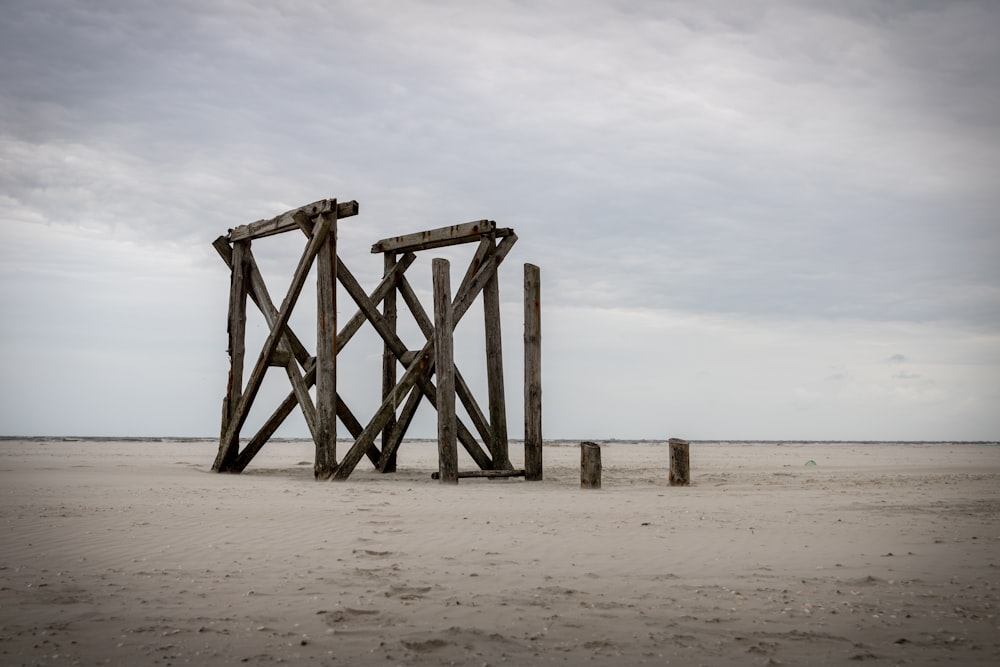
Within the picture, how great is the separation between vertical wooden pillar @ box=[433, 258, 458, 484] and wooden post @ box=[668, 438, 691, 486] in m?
3.28

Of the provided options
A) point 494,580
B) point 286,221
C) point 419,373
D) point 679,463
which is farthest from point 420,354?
point 494,580

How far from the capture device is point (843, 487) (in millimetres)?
12797

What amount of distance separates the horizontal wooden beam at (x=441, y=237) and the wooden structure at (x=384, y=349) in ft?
0.07

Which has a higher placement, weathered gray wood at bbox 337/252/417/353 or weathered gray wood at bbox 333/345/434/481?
weathered gray wood at bbox 337/252/417/353

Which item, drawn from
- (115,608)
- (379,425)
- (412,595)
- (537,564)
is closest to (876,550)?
(537,564)

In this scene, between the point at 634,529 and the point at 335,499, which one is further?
the point at 335,499

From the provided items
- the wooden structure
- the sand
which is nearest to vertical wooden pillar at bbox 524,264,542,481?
the wooden structure

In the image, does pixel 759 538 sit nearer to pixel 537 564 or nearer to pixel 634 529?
pixel 634 529

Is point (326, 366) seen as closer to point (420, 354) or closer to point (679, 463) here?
point (420, 354)

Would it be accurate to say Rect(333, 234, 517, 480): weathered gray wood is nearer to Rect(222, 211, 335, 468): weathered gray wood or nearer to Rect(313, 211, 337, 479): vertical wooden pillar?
Rect(313, 211, 337, 479): vertical wooden pillar

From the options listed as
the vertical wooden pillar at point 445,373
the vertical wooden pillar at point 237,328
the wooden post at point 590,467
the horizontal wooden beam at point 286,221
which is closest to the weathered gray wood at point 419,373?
the vertical wooden pillar at point 445,373

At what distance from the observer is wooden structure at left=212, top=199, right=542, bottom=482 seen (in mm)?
13016

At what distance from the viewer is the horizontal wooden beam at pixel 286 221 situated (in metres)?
13.3

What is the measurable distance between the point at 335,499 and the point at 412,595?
5.13m
